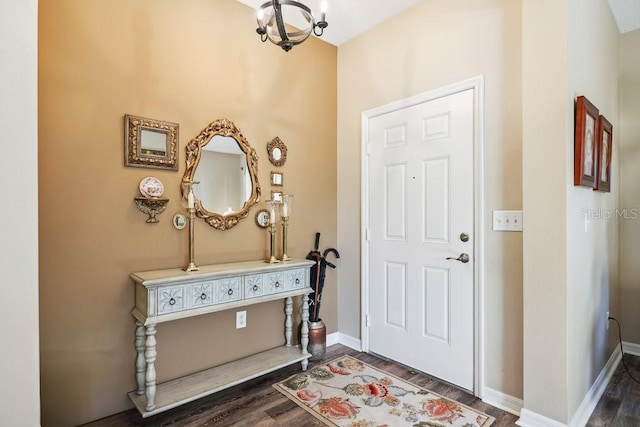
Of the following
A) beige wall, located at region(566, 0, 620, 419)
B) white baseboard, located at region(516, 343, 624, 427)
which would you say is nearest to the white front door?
white baseboard, located at region(516, 343, 624, 427)

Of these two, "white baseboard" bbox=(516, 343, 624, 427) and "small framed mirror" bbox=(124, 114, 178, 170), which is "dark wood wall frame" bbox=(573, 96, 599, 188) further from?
"small framed mirror" bbox=(124, 114, 178, 170)

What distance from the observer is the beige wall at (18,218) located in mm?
1176

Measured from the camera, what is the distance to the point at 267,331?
8.95 ft

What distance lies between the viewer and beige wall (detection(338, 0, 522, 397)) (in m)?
2.10

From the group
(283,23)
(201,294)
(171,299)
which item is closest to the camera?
(283,23)

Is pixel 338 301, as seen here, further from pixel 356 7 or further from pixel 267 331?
pixel 356 7

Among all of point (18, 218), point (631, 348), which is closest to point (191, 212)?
point (18, 218)

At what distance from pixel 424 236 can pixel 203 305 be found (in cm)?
168

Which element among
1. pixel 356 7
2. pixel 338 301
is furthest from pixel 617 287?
pixel 356 7

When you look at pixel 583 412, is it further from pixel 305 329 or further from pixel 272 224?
pixel 272 224

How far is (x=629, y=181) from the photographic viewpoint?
3.01 m

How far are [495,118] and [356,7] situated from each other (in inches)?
56.9

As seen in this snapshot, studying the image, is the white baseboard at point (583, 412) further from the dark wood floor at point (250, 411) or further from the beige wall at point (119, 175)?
the beige wall at point (119, 175)

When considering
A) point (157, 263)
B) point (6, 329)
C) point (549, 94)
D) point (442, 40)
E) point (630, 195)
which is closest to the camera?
point (6, 329)
